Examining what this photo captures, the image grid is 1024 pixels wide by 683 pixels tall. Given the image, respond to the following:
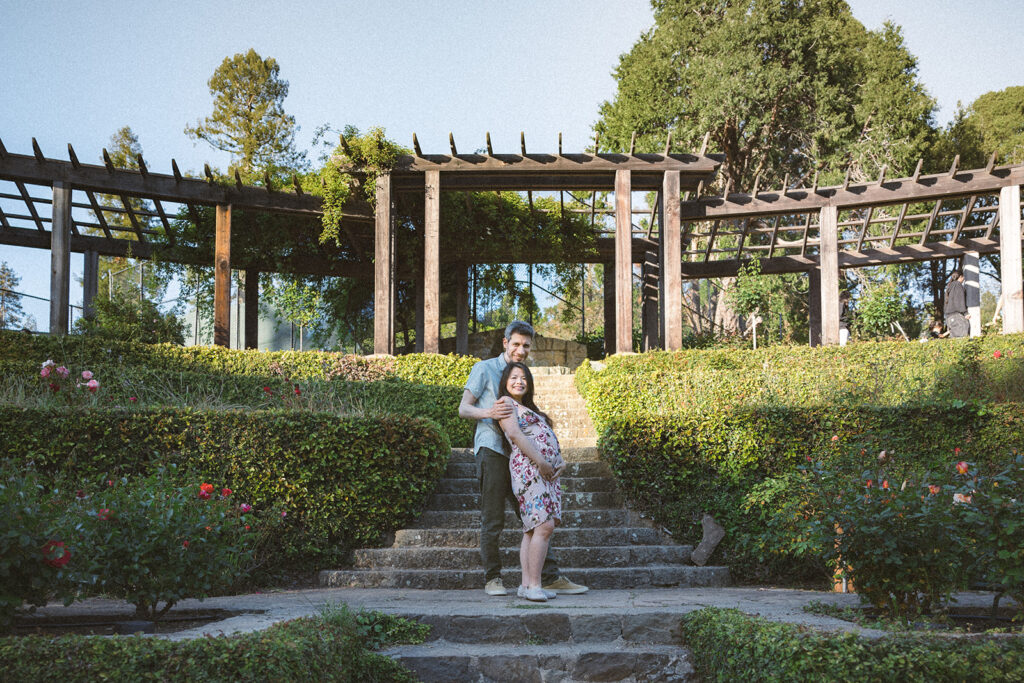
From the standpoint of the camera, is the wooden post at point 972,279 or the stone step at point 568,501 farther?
the wooden post at point 972,279

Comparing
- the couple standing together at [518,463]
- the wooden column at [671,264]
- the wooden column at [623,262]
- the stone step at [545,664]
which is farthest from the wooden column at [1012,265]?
the stone step at [545,664]

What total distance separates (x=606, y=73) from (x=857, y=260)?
897 centimetres

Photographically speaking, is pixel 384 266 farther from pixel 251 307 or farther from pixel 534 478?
pixel 534 478

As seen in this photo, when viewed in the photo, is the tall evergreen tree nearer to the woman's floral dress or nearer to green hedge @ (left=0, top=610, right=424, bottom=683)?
the woman's floral dress

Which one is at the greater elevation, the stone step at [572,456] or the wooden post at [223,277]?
the wooden post at [223,277]

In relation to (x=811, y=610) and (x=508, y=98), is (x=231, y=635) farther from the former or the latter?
(x=508, y=98)

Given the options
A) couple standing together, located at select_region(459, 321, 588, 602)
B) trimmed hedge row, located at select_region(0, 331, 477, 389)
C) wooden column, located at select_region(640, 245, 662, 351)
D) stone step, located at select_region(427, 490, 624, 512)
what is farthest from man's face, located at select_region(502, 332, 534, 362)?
wooden column, located at select_region(640, 245, 662, 351)

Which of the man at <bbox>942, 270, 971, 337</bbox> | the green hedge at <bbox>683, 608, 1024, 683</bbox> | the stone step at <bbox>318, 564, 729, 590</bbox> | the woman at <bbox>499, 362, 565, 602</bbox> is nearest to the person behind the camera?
the green hedge at <bbox>683, 608, 1024, 683</bbox>

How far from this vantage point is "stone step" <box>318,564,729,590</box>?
5.56 metres

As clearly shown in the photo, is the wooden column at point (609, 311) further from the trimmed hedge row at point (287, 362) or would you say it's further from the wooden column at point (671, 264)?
the trimmed hedge row at point (287, 362)

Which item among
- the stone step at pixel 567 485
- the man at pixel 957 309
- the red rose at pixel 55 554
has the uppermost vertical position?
the man at pixel 957 309

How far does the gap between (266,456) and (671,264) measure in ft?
28.0

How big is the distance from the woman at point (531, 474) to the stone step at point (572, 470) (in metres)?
2.72

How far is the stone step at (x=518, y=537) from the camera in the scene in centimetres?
620
